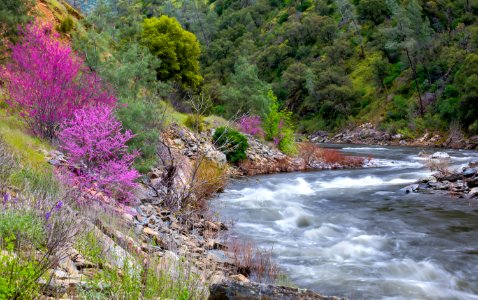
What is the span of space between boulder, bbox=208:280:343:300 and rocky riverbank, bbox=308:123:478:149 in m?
34.8

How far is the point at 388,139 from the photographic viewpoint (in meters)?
45.8

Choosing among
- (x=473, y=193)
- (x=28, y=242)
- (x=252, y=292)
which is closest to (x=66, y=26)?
(x=473, y=193)

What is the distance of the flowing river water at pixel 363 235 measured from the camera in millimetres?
7688

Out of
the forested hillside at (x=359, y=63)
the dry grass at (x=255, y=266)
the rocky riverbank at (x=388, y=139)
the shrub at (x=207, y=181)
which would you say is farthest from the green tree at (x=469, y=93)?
the dry grass at (x=255, y=266)

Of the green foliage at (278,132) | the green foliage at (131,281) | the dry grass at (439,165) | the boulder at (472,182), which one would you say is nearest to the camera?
the green foliage at (131,281)

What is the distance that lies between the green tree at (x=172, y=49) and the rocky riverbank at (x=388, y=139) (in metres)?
22.4

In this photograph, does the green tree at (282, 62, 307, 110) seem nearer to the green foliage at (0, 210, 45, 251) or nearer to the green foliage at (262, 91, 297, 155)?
the green foliage at (262, 91, 297, 155)

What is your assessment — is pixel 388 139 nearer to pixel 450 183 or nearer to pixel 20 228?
pixel 450 183

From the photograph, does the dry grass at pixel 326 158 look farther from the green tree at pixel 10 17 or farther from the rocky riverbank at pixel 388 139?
the green tree at pixel 10 17

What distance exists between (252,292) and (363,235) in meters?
7.82

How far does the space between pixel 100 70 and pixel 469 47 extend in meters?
41.0

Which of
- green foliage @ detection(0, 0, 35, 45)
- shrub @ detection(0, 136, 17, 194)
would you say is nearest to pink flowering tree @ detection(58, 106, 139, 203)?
shrub @ detection(0, 136, 17, 194)

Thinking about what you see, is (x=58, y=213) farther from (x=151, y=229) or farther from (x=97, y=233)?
(x=151, y=229)

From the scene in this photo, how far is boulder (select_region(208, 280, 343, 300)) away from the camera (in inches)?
149
